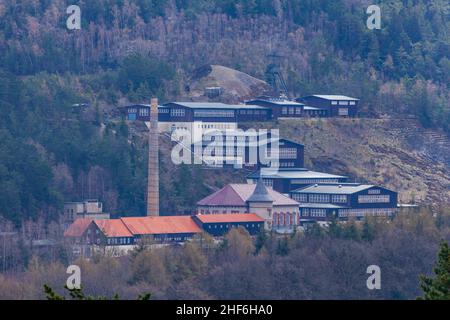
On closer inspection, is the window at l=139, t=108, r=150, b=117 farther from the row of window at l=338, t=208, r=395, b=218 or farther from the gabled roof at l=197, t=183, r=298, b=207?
the row of window at l=338, t=208, r=395, b=218

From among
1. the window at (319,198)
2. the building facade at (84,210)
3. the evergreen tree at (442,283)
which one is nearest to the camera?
the evergreen tree at (442,283)

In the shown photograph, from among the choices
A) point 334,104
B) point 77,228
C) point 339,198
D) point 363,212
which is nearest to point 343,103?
point 334,104

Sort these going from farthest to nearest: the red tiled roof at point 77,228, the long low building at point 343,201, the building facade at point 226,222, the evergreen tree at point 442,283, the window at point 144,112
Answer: the window at point 144,112 < the long low building at point 343,201 < the building facade at point 226,222 < the red tiled roof at point 77,228 < the evergreen tree at point 442,283

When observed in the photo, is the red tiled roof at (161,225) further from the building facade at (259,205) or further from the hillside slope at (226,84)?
the hillside slope at (226,84)

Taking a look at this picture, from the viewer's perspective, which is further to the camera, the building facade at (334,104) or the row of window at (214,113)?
the building facade at (334,104)

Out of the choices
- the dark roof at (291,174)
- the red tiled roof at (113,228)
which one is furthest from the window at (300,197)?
the red tiled roof at (113,228)

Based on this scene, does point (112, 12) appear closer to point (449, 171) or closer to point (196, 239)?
point (449, 171)

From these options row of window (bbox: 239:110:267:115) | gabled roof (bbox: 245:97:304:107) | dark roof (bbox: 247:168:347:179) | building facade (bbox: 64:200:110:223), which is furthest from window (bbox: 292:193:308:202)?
gabled roof (bbox: 245:97:304:107)
